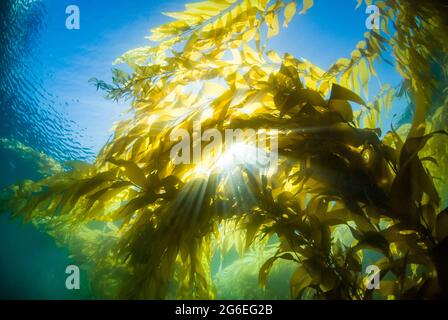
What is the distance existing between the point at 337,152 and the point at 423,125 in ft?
0.96

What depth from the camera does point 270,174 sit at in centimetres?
93

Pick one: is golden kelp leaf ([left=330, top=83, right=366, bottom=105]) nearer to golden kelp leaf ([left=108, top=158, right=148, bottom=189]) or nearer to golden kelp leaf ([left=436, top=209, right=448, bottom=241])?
golden kelp leaf ([left=436, top=209, right=448, bottom=241])

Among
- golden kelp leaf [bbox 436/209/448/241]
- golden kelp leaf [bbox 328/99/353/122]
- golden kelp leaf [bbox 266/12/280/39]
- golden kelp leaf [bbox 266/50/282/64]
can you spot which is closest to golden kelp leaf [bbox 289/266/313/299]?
golden kelp leaf [bbox 436/209/448/241]

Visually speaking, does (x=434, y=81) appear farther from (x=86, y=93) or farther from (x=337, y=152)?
(x=86, y=93)

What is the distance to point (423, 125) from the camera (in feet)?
2.77

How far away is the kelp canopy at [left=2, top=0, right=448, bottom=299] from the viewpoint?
0.79m

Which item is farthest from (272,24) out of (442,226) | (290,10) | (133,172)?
(442,226)

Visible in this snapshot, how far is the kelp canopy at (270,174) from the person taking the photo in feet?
2.60

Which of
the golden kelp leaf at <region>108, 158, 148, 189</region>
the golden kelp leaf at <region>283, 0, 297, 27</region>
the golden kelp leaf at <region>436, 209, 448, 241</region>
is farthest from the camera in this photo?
the golden kelp leaf at <region>283, 0, 297, 27</region>

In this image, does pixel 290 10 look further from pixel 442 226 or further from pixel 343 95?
pixel 442 226

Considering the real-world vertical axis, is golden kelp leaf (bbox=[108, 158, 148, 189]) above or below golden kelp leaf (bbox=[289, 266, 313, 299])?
above

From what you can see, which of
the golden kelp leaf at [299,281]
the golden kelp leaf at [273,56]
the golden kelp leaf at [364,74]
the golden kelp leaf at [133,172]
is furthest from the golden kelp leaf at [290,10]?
the golden kelp leaf at [299,281]

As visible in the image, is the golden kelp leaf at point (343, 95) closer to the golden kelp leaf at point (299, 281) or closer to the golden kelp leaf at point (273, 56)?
the golden kelp leaf at point (273, 56)

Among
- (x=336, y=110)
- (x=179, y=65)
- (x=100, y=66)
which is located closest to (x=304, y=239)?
(x=336, y=110)
